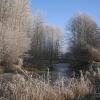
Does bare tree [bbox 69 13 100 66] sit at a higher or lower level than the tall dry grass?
higher

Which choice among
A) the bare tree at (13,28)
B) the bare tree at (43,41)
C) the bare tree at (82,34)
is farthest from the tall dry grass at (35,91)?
the bare tree at (82,34)

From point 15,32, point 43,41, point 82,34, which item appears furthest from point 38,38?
point 15,32

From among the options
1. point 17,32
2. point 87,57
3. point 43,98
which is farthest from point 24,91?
point 87,57

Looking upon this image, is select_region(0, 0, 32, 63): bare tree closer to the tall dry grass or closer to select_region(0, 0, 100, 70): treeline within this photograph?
select_region(0, 0, 100, 70): treeline

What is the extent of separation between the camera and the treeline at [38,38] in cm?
3694

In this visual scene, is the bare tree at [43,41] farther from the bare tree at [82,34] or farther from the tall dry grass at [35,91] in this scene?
the tall dry grass at [35,91]

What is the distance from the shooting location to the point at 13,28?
3972 centimetres

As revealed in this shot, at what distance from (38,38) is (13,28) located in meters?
15.3

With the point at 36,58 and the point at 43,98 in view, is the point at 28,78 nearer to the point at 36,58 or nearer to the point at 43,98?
the point at 43,98

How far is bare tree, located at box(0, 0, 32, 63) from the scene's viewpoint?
119 feet

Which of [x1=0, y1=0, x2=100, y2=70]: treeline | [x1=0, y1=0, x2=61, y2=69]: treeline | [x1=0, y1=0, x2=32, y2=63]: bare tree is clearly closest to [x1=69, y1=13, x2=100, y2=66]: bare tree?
[x1=0, y1=0, x2=100, y2=70]: treeline

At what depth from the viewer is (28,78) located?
10.1 m

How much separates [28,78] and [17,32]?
2799cm

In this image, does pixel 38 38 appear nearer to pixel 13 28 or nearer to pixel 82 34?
pixel 82 34
